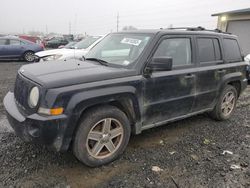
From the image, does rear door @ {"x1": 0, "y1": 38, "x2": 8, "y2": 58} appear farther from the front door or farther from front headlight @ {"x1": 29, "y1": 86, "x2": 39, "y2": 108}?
the front door

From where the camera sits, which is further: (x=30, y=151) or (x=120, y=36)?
(x=120, y=36)

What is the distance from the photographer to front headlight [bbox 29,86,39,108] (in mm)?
2770

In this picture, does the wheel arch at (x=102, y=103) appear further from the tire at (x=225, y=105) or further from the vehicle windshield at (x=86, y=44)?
the vehicle windshield at (x=86, y=44)

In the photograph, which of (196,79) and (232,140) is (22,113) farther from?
(232,140)

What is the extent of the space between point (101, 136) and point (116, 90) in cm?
66

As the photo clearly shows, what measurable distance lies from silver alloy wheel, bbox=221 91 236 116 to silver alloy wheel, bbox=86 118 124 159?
8.86ft

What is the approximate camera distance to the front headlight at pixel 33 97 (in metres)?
2.77

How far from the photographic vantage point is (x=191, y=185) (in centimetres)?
292

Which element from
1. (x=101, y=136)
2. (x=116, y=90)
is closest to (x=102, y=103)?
(x=116, y=90)

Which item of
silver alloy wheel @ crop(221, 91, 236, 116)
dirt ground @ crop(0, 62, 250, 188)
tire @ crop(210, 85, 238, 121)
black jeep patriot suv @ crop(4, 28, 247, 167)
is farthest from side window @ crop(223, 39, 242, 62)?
dirt ground @ crop(0, 62, 250, 188)

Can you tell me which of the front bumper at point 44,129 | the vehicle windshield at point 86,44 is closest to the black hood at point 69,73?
the front bumper at point 44,129

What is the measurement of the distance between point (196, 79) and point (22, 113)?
277 cm

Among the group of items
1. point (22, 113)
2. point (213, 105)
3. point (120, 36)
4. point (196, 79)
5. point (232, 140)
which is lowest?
point (232, 140)

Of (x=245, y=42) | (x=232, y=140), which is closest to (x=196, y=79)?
(x=232, y=140)
